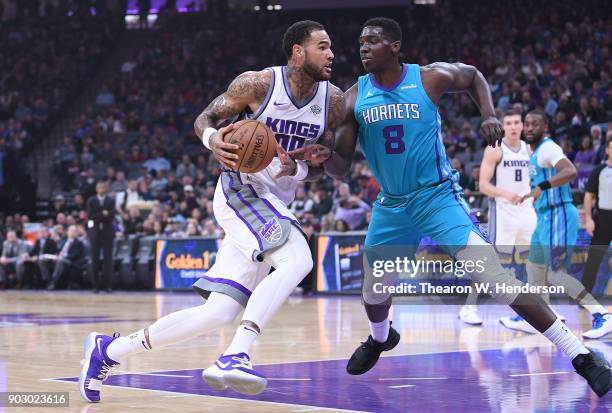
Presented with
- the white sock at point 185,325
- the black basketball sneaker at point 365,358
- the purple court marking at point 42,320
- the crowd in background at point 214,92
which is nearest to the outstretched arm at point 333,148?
the white sock at point 185,325

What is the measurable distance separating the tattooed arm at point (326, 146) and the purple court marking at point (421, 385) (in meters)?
1.26

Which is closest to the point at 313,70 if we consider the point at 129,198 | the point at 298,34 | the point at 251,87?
the point at 298,34

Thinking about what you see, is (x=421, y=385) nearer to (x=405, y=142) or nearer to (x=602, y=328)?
(x=405, y=142)

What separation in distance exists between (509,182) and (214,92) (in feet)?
59.7

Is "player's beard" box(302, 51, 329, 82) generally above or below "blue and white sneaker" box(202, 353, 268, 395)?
above

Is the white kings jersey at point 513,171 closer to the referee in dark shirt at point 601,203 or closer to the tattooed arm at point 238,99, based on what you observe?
the referee in dark shirt at point 601,203

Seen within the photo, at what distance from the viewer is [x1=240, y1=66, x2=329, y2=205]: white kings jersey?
222 inches

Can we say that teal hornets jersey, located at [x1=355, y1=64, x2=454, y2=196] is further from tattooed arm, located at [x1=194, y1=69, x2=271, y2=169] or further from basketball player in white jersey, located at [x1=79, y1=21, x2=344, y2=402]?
tattooed arm, located at [x1=194, y1=69, x2=271, y2=169]

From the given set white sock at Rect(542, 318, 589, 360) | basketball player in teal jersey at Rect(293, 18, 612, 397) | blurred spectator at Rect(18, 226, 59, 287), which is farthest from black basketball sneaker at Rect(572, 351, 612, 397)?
blurred spectator at Rect(18, 226, 59, 287)

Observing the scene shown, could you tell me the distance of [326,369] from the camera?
6.89 meters

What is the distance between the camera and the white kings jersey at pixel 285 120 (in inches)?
222

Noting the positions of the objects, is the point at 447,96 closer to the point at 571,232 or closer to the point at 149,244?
the point at 149,244

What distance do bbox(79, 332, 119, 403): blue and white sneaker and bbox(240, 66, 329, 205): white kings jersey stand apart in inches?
47.9

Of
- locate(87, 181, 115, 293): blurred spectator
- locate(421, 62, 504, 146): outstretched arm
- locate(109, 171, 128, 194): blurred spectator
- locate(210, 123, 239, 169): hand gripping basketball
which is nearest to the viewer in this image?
locate(210, 123, 239, 169): hand gripping basketball
